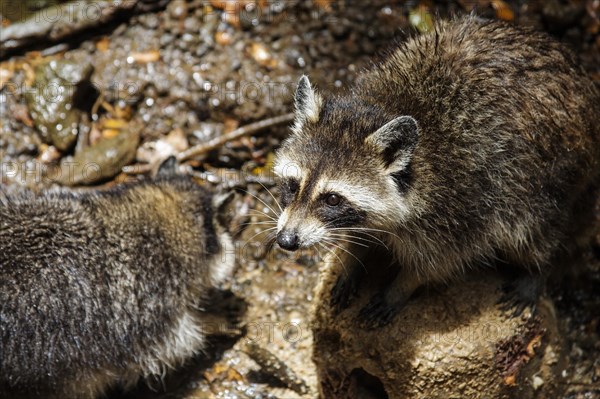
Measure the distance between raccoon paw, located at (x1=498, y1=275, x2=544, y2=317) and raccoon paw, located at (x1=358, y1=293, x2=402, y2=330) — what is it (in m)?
0.82

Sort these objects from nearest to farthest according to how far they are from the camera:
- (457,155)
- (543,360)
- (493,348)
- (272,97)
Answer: (457,155) → (493,348) → (543,360) → (272,97)

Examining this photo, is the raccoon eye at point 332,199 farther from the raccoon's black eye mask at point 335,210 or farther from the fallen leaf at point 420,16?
the fallen leaf at point 420,16

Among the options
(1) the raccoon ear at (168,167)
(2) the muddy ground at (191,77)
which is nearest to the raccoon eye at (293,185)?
(1) the raccoon ear at (168,167)

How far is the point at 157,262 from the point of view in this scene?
20.0 ft

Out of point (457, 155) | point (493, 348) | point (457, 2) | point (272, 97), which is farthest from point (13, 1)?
point (493, 348)

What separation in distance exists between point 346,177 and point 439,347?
1454 millimetres

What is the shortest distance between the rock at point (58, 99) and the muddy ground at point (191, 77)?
0.03ft

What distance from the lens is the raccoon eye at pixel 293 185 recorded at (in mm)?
5095

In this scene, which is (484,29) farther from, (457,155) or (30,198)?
(30,198)

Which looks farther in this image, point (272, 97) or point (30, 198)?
point (272, 97)

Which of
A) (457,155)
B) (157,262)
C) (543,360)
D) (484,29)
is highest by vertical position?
(484,29)

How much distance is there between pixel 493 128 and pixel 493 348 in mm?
1564

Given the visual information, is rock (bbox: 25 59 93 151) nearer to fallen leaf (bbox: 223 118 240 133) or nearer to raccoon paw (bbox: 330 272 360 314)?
fallen leaf (bbox: 223 118 240 133)

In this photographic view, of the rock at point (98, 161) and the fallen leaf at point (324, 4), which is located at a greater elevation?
the fallen leaf at point (324, 4)
